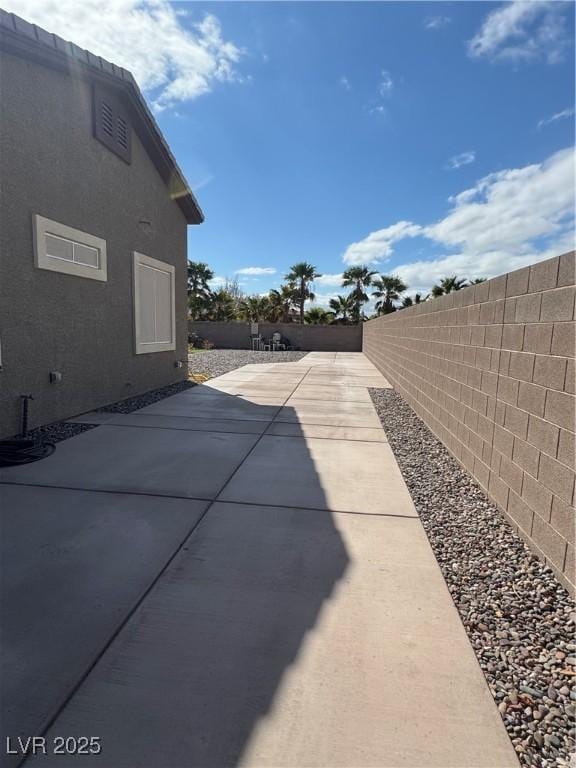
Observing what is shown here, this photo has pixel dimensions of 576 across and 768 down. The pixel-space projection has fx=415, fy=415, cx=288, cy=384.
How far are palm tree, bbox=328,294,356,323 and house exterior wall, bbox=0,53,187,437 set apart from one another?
2747cm

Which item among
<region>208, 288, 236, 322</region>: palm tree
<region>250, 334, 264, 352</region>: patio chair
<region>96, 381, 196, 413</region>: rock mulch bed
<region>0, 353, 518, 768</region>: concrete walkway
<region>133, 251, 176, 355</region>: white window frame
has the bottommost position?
<region>0, 353, 518, 768</region>: concrete walkway

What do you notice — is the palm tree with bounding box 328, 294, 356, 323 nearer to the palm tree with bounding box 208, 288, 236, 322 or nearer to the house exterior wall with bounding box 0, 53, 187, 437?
the palm tree with bounding box 208, 288, 236, 322

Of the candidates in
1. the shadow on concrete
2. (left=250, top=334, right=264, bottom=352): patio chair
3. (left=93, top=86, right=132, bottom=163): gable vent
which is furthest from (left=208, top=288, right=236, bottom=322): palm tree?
the shadow on concrete

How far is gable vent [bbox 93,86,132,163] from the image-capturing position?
679 cm

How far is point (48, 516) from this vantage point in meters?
3.31

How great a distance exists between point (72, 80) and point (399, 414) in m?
7.47

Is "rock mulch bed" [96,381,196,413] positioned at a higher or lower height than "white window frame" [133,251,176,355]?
lower

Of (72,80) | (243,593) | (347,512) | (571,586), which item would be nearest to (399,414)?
(347,512)

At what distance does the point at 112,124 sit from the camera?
7.23 m

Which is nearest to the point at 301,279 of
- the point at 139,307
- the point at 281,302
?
the point at 281,302

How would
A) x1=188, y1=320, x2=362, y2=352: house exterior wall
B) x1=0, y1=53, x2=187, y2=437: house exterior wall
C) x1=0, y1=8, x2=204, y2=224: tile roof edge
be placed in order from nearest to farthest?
x1=0, y1=8, x2=204, y2=224: tile roof edge
x1=0, y1=53, x2=187, y2=437: house exterior wall
x1=188, y1=320, x2=362, y2=352: house exterior wall

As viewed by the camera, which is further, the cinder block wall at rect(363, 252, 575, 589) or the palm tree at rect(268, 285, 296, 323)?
the palm tree at rect(268, 285, 296, 323)

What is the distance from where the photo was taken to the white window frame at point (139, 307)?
27.1ft

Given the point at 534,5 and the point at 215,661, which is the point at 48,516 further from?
the point at 534,5
